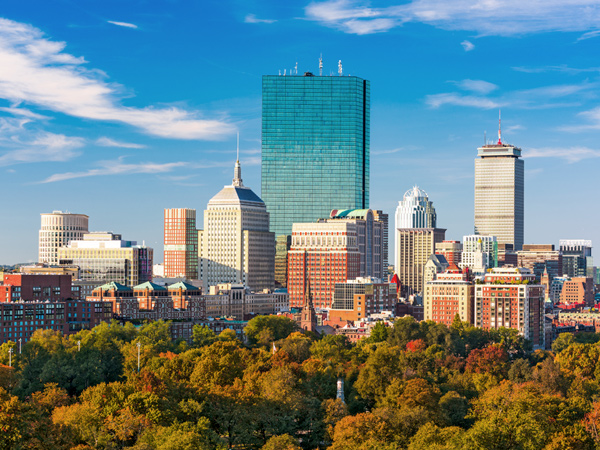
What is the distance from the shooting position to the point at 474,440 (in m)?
121

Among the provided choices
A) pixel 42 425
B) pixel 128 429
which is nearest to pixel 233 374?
pixel 128 429

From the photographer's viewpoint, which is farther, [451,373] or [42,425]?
[451,373]

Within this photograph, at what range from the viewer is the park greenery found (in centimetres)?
12062

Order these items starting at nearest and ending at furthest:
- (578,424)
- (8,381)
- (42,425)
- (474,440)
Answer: (42,425), (474,440), (578,424), (8,381)

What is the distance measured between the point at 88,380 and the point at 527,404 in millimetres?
66099

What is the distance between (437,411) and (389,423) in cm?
1681

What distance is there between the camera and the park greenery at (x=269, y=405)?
121 meters

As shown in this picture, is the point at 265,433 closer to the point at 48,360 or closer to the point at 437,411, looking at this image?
the point at 437,411

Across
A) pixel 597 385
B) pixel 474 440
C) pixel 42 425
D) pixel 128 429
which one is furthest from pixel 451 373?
pixel 42 425

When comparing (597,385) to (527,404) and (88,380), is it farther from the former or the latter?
(88,380)

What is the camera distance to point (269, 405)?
141m

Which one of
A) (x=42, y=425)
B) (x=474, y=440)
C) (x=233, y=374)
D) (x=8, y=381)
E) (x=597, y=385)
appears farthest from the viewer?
(x=597, y=385)

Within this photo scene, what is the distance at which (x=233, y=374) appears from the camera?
164625mm

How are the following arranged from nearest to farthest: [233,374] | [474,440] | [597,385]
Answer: [474,440] < [233,374] < [597,385]
